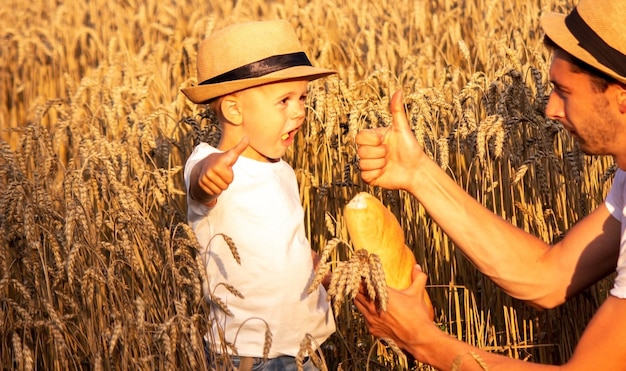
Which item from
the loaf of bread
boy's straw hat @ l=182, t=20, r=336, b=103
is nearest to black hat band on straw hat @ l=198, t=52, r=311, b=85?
boy's straw hat @ l=182, t=20, r=336, b=103

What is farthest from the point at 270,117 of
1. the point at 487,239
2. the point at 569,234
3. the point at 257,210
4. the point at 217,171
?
the point at 569,234

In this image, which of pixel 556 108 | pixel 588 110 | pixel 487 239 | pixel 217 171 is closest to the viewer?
pixel 217 171

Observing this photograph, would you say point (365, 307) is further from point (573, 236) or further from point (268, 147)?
point (573, 236)

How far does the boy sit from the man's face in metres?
0.71

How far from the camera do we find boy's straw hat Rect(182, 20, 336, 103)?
2.87 metres

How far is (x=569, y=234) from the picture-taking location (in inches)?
119

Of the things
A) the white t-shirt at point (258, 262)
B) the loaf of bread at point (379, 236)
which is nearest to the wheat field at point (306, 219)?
the white t-shirt at point (258, 262)

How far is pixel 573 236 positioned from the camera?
3.01 metres

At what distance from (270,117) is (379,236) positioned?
1.61 ft

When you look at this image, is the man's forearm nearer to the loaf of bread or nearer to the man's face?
the loaf of bread

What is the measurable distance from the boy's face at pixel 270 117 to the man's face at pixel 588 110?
0.77 meters

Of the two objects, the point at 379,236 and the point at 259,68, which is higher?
the point at 259,68

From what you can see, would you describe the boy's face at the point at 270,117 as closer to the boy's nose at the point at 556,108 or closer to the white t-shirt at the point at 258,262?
the white t-shirt at the point at 258,262

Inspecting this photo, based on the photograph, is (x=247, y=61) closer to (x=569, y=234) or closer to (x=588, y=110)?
(x=588, y=110)
